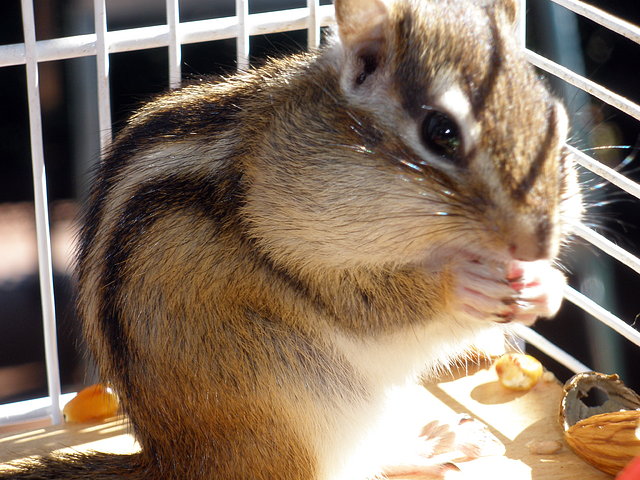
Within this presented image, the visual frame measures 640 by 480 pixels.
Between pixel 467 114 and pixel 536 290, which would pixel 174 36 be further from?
pixel 536 290

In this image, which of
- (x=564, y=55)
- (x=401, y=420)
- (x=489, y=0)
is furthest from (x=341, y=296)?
(x=564, y=55)

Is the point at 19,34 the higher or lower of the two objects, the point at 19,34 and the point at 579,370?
the higher

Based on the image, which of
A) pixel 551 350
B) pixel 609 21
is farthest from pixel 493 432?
pixel 609 21

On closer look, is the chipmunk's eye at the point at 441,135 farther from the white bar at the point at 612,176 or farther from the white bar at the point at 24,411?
the white bar at the point at 24,411

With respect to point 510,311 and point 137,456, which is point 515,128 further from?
point 137,456

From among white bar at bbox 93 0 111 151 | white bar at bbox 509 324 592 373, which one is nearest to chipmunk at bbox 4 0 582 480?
white bar at bbox 93 0 111 151

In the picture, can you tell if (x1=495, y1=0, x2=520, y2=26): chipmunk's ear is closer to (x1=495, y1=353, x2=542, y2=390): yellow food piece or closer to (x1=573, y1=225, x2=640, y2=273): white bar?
(x1=573, y1=225, x2=640, y2=273): white bar
